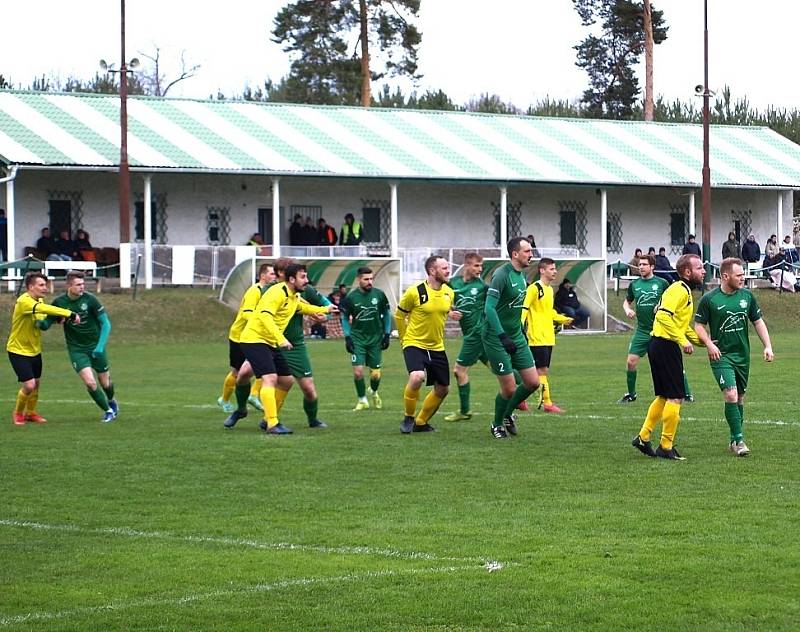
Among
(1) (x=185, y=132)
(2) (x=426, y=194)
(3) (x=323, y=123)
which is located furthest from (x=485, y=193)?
(1) (x=185, y=132)

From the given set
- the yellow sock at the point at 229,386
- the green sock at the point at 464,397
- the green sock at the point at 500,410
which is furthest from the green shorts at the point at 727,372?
the yellow sock at the point at 229,386

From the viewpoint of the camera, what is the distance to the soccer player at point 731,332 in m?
13.7

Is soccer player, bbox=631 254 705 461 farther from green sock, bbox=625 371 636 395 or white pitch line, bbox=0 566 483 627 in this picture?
green sock, bbox=625 371 636 395

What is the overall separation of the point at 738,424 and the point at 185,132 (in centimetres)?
3433

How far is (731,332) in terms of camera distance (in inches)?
541

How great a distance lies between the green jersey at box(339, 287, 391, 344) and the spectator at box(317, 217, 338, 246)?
78.2 ft

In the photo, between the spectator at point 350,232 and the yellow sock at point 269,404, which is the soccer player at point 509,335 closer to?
the yellow sock at point 269,404

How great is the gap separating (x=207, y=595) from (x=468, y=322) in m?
11.3

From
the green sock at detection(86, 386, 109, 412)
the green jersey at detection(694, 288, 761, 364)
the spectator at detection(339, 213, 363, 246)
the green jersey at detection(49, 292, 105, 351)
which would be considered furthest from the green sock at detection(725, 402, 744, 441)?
the spectator at detection(339, 213, 363, 246)

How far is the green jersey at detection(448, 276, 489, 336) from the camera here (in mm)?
19344

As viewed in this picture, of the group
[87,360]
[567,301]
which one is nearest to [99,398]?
[87,360]

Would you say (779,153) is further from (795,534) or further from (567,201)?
(795,534)

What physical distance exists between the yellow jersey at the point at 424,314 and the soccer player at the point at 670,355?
3.15m

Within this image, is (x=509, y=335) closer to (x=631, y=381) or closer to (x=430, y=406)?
(x=430, y=406)
